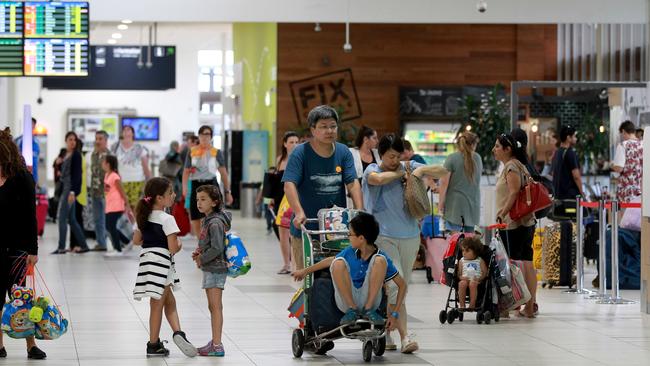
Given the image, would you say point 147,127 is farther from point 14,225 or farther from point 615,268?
point 14,225

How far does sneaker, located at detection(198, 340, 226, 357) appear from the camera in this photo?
6.99 metres

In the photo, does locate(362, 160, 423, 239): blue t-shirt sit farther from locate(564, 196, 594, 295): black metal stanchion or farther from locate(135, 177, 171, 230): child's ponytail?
locate(564, 196, 594, 295): black metal stanchion

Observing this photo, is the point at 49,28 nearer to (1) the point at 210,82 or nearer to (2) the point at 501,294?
(2) the point at 501,294

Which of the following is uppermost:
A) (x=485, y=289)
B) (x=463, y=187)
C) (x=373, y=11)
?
(x=373, y=11)

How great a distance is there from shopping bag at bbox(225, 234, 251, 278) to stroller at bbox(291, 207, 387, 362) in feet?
1.15

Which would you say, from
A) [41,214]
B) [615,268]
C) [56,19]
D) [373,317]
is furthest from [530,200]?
[41,214]

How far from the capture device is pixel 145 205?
272 inches

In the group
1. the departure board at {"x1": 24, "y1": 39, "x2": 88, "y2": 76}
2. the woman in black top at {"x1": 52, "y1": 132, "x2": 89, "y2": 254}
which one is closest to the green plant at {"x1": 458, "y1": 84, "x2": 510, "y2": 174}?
the woman in black top at {"x1": 52, "y1": 132, "x2": 89, "y2": 254}

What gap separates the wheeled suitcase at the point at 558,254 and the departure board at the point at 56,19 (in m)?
5.53

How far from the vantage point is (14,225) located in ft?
22.4

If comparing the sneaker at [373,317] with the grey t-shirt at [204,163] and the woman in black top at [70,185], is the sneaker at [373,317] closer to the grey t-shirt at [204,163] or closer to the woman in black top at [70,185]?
the grey t-shirt at [204,163]

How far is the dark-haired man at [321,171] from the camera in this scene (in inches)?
282

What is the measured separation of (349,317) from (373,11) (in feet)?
32.0

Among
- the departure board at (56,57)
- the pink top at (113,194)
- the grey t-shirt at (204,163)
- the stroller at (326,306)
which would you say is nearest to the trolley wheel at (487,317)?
the stroller at (326,306)
